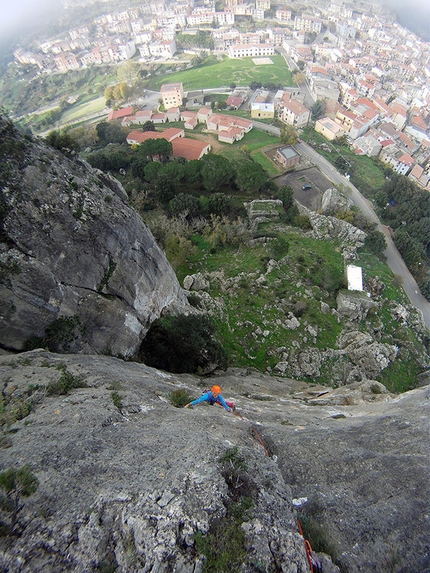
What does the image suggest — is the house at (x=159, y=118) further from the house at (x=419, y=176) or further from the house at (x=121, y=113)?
the house at (x=419, y=176)

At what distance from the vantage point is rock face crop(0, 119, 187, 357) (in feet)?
51.8

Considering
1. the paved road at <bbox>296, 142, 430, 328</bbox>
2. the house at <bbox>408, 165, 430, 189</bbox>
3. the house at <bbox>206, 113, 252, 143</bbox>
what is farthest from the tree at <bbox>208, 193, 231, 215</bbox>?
the house at <bbox>408, 165, 430, 189</bbox>

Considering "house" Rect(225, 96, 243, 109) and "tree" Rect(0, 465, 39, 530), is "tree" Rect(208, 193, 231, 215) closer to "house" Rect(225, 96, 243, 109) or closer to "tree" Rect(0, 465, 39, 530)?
"tree" Rect(0, 465, 39, 530)

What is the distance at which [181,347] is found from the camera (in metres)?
24.4

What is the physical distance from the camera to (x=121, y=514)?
811 cm

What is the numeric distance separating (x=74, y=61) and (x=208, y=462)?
22954 cm

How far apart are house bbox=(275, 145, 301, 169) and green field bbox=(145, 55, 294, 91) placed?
66.9 meters

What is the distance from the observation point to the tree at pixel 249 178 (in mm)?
57344

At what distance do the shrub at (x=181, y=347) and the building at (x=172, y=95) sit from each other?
10767 cm

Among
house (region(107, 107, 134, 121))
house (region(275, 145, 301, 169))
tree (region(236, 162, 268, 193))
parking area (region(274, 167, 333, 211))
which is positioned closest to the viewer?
tree (region(236, 162, 268, 193))

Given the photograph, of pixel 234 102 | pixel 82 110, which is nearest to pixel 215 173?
pixel 234 102

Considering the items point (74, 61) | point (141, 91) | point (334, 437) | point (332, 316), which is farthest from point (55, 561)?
point (74, 61)

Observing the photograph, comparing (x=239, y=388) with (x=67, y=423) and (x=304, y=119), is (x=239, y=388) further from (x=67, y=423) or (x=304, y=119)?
(x=304, y=119)

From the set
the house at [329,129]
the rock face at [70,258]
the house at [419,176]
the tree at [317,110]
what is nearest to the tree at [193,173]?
the rock face at [70,258]
